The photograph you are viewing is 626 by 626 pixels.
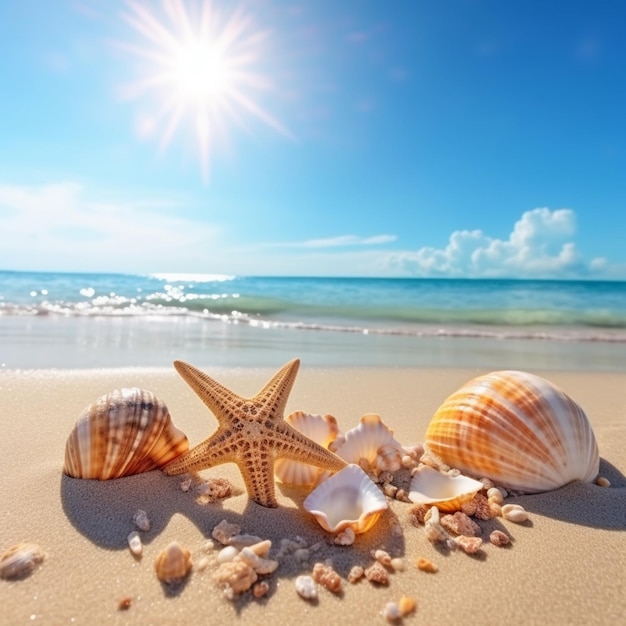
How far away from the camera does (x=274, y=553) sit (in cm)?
181

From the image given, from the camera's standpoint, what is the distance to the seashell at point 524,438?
2365 millimetres

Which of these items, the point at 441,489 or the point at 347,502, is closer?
the point at 347,502

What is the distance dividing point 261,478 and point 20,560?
3.26 ft

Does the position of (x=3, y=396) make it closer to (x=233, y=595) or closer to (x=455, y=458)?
(x=233, y=595)

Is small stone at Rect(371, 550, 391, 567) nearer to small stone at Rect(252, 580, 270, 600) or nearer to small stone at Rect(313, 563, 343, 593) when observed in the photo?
small stone at Rect(313, 563, 343, 593)

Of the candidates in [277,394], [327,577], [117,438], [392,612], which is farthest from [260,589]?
[117,438]

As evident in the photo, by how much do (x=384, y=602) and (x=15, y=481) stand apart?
202cm

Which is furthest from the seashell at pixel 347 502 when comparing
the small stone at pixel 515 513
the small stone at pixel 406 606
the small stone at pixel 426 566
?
the small stone at pixel 515 513

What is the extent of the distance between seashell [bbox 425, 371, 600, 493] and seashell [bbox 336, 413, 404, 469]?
1.27 feet

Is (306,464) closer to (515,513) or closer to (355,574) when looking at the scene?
(355,574)

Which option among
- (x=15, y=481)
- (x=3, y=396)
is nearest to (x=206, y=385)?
(x=15, y=481)

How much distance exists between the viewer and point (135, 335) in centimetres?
895

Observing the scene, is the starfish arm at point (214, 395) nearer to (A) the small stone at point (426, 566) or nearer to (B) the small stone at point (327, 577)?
(B) the small stone at point (327, 577)

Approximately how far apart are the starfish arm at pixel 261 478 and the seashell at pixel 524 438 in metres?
1.10
